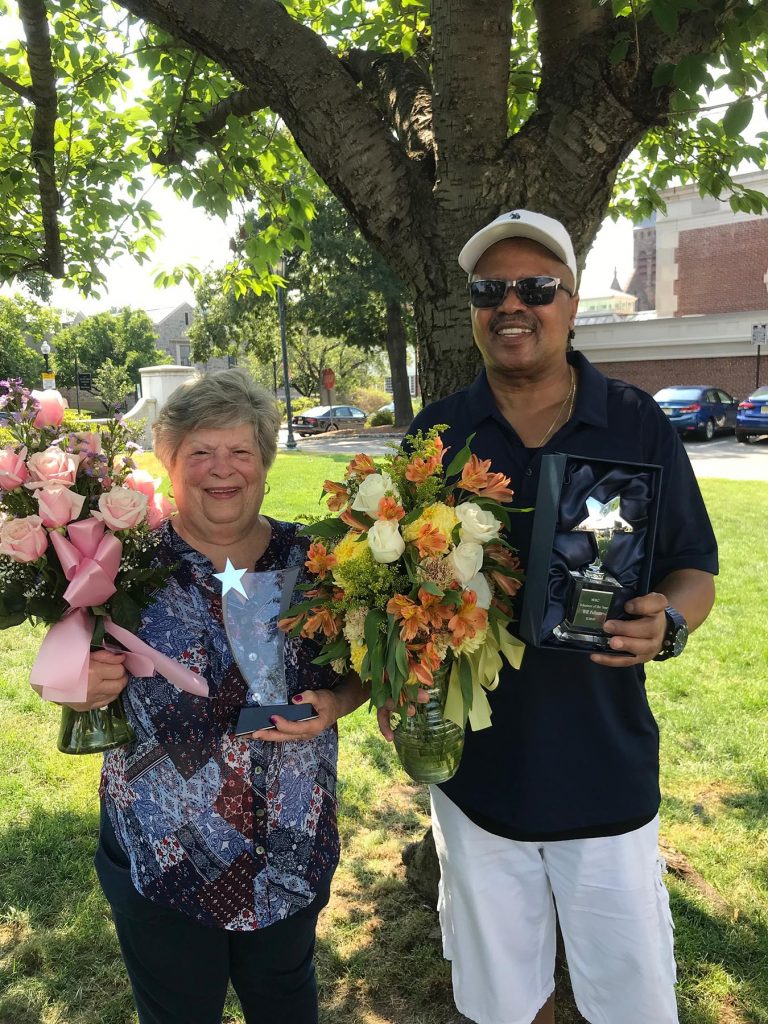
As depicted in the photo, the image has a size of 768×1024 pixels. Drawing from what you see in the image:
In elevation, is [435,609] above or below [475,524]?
below

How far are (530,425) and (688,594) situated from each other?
25.2 inches

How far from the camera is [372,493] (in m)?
1.73

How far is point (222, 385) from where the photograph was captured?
7.16ft

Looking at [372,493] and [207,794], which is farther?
[207,794]

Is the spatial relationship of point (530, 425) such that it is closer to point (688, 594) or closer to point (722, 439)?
point (688, 594)

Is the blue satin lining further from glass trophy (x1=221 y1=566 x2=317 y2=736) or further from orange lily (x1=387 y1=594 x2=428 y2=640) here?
glass trophy (x1=221 y1=566 x2=317 y2=736)

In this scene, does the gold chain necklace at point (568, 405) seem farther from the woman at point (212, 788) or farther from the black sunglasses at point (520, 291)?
the woman at point (212, 788)

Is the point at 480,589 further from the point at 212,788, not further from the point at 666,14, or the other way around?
the point at 666,14

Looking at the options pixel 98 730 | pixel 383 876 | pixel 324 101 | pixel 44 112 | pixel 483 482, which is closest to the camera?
pixel 483 482

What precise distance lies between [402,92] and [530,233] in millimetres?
1473

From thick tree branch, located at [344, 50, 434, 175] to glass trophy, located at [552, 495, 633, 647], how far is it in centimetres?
171

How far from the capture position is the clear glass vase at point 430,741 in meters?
1.93

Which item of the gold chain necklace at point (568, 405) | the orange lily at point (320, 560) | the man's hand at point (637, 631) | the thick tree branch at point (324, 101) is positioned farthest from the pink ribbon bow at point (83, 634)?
the thick tree branch at point (324, 101)

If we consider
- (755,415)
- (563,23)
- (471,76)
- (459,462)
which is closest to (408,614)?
(459,462)
